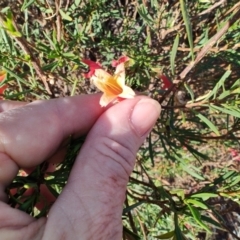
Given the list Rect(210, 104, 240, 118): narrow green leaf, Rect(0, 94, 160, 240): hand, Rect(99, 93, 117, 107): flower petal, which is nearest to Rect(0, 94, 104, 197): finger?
Rect(0, 94, 160, 240): hand

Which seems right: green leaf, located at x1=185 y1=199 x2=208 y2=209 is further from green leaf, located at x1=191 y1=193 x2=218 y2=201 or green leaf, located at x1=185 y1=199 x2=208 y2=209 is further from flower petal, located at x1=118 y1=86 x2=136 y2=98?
flower petal, located at x1=118 y1=86 x2=136 y2=98

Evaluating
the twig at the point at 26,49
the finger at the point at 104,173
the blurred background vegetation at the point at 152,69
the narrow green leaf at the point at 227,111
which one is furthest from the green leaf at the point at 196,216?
the twig at the point at 26,49

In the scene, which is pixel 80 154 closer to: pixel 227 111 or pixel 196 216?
pixel 196 216

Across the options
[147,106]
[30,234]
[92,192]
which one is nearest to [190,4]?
[147,106]

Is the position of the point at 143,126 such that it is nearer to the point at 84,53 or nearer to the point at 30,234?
the point at 30,234

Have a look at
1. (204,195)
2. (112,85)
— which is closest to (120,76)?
(112,85)

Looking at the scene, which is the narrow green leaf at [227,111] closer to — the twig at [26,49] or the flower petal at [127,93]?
the flower petal at [127,93]

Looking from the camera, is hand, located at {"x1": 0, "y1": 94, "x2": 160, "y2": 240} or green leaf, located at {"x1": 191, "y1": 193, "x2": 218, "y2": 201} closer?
hand, located at {"x1": 0, "y1": 94, "x2": 160, "y2": 240}
